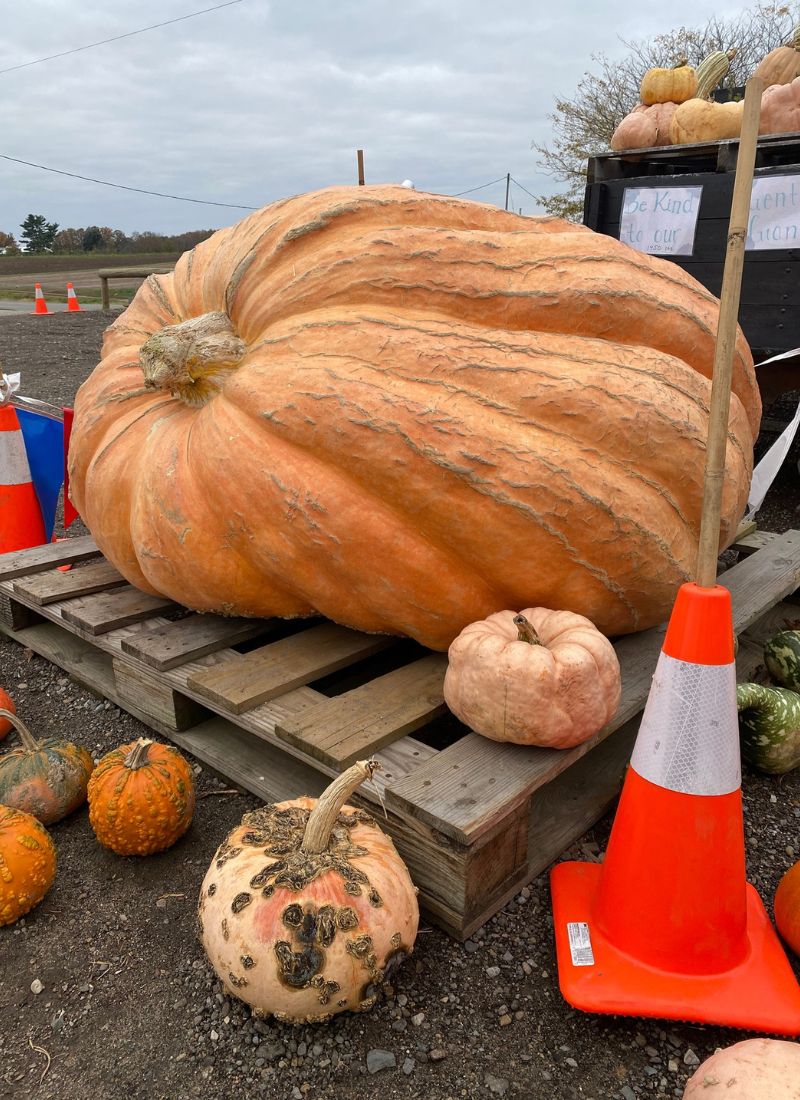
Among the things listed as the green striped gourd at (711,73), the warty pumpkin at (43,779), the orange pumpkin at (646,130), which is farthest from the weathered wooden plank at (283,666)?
the green striped gourd at (711,73)

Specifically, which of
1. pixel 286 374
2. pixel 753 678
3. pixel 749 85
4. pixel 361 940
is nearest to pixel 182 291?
pixel 286 374

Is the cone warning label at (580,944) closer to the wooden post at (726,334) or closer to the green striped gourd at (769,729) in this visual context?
the wooden post at (726,334)

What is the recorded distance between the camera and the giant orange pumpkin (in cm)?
226

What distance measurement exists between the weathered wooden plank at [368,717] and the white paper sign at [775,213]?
139 inches

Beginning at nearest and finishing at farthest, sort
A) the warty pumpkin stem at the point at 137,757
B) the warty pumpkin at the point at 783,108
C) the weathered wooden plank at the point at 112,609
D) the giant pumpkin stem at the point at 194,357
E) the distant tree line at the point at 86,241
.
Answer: the warty pumpkin stem at the point at 137,757, the giant pumpkin stem at the point at 194,357, the weathered wooden plank at the point at 112,609, the warty pumpkin at the point at 783,108, the distant tree line at the point at 86,241

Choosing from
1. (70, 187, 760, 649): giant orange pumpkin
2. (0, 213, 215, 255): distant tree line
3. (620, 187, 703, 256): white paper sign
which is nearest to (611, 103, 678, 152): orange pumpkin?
(620, 187, 703, 256): white paper sign

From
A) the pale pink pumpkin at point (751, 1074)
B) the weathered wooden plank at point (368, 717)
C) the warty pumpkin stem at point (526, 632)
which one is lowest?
the pale pink pumpkin at point (751, 1074)

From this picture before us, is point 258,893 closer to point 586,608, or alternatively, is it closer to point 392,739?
point 392,739

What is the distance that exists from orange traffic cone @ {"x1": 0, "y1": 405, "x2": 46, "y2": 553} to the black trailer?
381 cm

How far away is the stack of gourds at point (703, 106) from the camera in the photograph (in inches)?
201

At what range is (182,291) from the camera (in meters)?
3.00

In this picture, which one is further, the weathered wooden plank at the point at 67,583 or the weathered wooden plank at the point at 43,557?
the weathered wooden plank at the point at 43,557

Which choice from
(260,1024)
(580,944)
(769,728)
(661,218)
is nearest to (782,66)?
(661,218)

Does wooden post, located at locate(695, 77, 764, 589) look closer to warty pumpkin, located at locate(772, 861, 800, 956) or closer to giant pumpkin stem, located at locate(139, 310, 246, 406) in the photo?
warty pumpkin, located at locate(772, 861, 800, 956)
